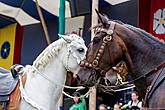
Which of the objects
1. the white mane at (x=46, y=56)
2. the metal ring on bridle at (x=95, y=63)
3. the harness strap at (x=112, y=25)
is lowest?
the metal ring on bridle at (x=95, y=63)

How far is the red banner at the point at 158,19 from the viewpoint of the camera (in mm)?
10082

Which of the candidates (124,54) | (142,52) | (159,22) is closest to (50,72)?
(124,54)

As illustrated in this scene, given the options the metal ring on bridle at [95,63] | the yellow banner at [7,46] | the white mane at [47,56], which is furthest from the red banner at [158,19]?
the metal ring on bridle at [95,63]

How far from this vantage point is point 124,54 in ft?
12.7

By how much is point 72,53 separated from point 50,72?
0.44 meters

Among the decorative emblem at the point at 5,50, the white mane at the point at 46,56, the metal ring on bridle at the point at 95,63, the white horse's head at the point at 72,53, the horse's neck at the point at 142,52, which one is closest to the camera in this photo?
the horse's neck at the point at 142,52

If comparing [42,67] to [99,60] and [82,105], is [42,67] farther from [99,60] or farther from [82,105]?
[82,105]

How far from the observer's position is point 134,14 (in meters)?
10.9

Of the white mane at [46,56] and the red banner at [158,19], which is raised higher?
the red banner at [158,19]

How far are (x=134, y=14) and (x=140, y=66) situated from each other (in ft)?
23.7

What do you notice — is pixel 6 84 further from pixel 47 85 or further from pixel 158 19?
pixel 158 19

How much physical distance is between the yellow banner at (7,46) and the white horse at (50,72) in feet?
29.5

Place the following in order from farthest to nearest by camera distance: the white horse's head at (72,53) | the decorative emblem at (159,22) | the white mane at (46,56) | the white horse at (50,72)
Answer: the decorative emblem at (159,22)
the white horse's head at (72,53)
the white mane at (46,56)
the white horse at (50,72)

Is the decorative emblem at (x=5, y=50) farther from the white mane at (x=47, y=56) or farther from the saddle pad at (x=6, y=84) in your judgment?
the white mane at (x=47, y=56)
